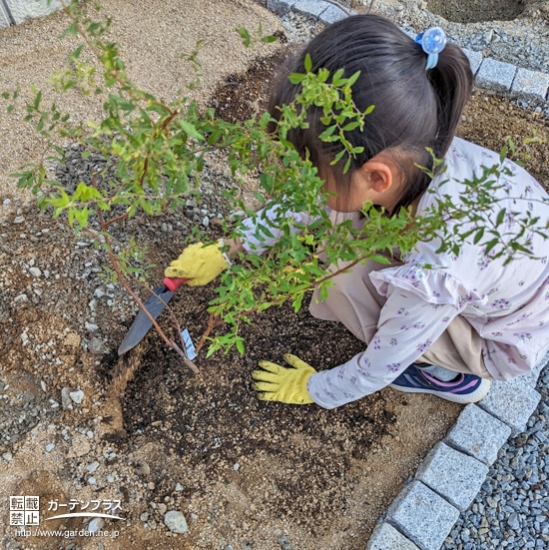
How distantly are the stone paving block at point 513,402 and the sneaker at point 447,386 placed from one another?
5 cm

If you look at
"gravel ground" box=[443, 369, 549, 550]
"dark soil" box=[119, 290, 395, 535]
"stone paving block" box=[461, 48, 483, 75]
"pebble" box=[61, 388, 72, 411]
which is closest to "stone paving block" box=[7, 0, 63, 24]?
"dark soil" box=[119, 290, 395, 535]

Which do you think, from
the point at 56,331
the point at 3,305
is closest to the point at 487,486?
the point at 56,331

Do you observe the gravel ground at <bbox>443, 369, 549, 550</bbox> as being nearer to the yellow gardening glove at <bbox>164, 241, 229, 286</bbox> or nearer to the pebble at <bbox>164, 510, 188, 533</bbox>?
the pebble at <bbox>164, 510, 188, 533</bbox>

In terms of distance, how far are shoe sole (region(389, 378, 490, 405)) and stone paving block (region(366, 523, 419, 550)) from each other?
51cm

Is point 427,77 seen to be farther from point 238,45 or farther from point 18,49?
point 18,49

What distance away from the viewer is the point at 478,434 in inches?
76.6

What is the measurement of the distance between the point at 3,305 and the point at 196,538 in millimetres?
1109

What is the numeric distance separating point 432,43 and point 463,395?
1273 millimetres

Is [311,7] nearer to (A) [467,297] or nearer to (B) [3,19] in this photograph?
(B) [3,19]

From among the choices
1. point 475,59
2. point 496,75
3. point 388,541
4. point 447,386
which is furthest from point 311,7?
point 388,541

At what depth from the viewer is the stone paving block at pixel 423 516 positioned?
1.72 metres

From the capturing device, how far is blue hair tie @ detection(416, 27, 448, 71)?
122 centimetres

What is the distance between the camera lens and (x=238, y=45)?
3.13 metres

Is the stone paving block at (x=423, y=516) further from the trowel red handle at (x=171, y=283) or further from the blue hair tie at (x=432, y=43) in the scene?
the blue hair tie at (x=432, y=43)
